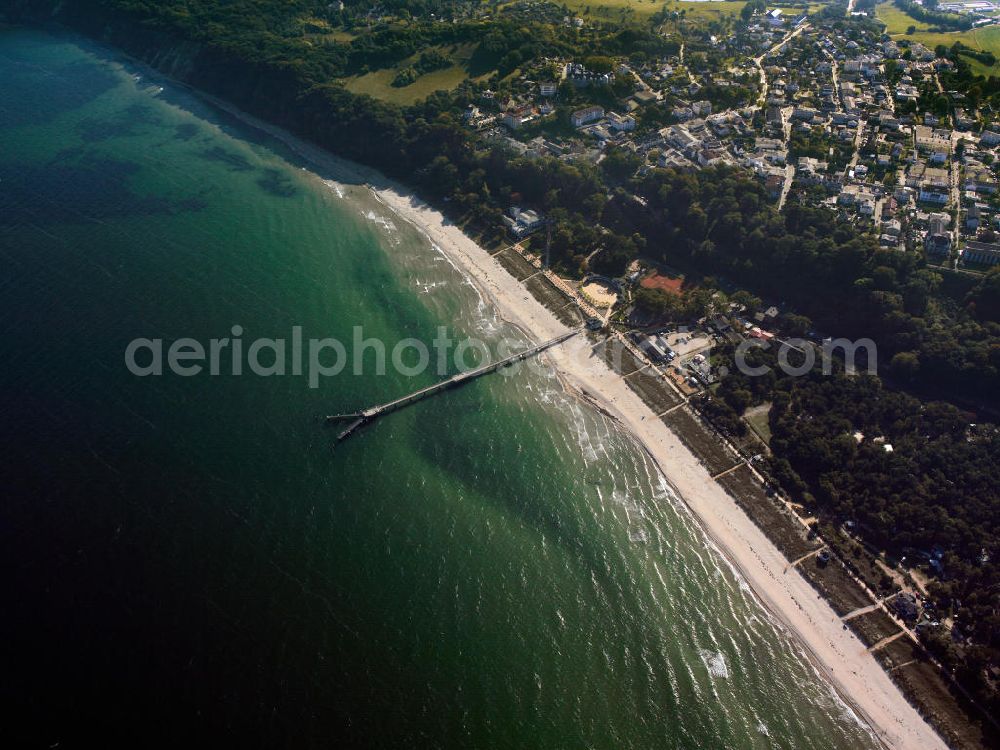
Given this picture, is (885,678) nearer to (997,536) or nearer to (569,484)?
(997,536)

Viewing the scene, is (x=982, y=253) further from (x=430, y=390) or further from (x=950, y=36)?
(x=950, y=36)

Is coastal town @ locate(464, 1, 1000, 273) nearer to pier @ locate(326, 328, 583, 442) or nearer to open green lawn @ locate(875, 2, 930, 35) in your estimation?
open green lawn @ locate(875, 2, 930, 35)

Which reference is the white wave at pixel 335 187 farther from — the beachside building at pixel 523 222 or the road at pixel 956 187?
the road at pixel 956 187

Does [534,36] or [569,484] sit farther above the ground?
[534,36]

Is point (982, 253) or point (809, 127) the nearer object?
point (982, 253)

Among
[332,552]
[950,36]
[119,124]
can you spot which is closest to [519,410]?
[332,552]

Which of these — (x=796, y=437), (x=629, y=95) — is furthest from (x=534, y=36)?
(x=796, y=437)
